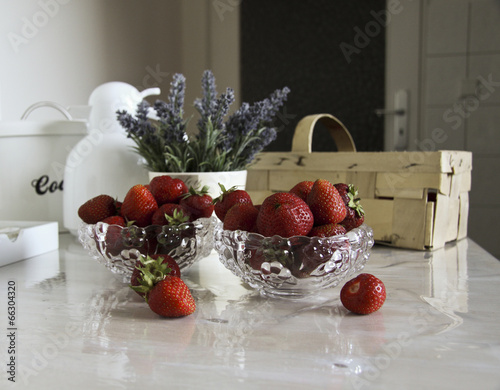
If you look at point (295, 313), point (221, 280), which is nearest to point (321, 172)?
point (221, 280)

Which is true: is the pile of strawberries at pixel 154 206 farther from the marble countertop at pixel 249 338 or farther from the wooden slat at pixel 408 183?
the wooden slat at pixel 408 183

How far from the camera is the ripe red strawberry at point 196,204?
2.09 ft

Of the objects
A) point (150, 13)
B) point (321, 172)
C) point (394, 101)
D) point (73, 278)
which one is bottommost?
point (73, 278)

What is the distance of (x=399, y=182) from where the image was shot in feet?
2.95

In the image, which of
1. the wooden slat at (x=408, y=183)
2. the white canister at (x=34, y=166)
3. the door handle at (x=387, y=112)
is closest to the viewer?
the wooden slat at (x=408, y=183)

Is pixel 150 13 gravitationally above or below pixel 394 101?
above

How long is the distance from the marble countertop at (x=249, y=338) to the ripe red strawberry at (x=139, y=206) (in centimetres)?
9

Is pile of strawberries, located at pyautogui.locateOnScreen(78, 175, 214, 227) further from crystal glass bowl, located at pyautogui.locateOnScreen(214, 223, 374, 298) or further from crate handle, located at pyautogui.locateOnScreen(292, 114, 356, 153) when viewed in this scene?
crate handle, located at pyautogui.locateOnScreen(292, 114, 356, 153)

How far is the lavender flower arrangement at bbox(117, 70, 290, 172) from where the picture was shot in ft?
2.62

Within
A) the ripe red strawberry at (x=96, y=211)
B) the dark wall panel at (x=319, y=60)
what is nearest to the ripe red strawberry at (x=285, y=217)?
the ripe red strawberry at (x=96, y=211)

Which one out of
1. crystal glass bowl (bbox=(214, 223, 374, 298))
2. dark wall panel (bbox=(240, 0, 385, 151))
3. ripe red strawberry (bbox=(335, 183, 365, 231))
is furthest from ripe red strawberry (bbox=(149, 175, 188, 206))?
dark wall panel (bbox=(240, 0, 385, 151))

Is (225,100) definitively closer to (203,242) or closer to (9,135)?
(203,242)

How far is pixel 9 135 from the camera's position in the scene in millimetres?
976

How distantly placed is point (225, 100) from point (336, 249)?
367 millimetres
